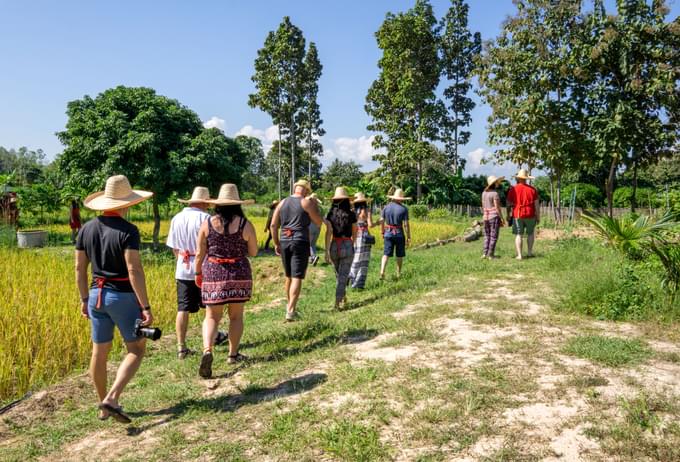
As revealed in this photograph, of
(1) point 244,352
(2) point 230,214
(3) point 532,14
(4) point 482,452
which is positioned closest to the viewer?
(4) point 482,452

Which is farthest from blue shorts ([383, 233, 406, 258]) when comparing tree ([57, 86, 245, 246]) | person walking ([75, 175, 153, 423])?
tree ([57, 86, 245, 246])

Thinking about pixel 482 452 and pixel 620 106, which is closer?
pixel 482 452

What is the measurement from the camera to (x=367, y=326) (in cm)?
588

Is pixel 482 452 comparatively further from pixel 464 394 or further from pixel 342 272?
pixel 342 272

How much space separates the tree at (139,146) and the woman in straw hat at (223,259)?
1106cm

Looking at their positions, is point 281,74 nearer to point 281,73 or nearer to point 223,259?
point 281,73

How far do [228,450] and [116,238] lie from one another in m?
1.73

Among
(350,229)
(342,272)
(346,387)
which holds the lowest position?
(346,387)

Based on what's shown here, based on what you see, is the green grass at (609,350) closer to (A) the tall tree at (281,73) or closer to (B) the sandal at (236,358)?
(B) the sandal at (236,358)

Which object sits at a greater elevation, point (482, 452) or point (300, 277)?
point (300, 277)

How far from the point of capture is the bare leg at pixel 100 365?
12.6 feet

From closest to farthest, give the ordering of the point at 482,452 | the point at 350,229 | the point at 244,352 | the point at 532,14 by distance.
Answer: the point at 482,452 < the point at 244,352 < the point at 350,229 < the point at 532,14

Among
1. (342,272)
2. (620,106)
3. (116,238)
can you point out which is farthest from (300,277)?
(620,106)

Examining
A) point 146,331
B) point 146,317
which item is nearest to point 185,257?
point 146,317
